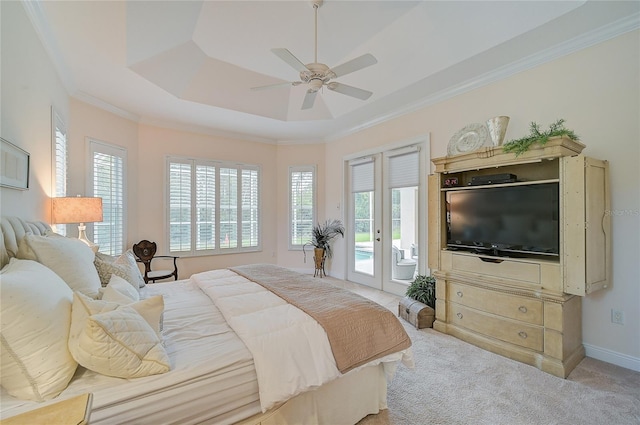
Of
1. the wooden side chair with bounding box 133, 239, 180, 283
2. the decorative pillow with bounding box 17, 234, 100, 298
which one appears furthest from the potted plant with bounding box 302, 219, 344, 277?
the decorative pillow with bounding box 17, 234, 100, 298

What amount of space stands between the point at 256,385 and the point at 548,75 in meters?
3.83

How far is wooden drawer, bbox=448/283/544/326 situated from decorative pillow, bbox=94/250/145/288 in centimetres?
312

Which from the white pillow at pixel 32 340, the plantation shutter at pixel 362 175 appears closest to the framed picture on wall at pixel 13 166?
the white pillow at pixel 32 340

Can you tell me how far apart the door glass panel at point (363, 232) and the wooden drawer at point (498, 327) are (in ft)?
6.90

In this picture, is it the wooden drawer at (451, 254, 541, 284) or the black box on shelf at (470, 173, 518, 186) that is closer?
the wooden drawer at (451, 254, 541, 284)

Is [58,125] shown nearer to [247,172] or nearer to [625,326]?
[247,172]

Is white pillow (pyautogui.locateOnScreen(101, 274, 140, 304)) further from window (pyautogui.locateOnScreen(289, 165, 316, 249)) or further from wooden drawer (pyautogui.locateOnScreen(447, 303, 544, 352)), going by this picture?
window (pyautogui.locateOnScreen(289, 165, 316, 249))

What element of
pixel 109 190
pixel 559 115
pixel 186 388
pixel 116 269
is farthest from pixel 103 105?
pixel 559 115

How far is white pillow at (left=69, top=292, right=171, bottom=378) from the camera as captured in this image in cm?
116

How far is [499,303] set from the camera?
108 inches

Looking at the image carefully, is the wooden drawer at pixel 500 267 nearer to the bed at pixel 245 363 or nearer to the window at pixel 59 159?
the bed at pixel 245 363

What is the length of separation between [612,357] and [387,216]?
2.97 meters

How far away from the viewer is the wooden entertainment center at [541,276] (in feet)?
7.61

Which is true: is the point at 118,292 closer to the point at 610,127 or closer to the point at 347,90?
the point at 347,90
